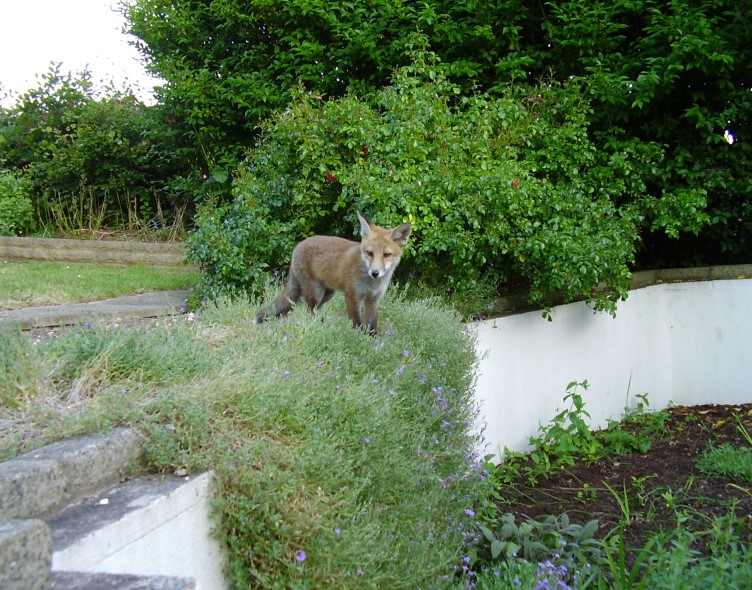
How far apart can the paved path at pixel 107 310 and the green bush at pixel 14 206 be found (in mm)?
4761

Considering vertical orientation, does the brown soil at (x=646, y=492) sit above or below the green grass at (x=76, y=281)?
below

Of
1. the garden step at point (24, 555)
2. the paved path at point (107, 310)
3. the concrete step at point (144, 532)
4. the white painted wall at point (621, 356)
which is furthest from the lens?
the white painted wall at point (621, 356)

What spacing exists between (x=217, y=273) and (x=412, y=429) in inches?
133

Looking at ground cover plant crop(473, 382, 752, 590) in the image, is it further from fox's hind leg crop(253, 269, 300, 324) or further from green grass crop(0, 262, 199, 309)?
green grass crop(0, 262, 199, 309)

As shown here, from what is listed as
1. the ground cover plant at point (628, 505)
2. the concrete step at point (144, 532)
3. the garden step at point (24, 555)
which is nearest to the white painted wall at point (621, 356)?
the ground cover plant at point (628, 505)

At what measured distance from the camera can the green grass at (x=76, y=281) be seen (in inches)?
266

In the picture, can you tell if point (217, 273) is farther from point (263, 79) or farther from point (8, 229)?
point (8, 229)

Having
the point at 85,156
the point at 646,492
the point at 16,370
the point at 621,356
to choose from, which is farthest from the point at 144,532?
the point at 85,156

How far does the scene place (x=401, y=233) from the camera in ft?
16.4

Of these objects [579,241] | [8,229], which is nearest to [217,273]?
[579,241]

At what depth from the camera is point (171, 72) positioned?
830 centimetres

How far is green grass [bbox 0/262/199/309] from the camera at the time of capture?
675 cm

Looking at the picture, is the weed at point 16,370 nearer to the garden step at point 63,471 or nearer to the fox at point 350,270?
the garden step at point 63,471

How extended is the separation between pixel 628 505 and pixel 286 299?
9.72ft
